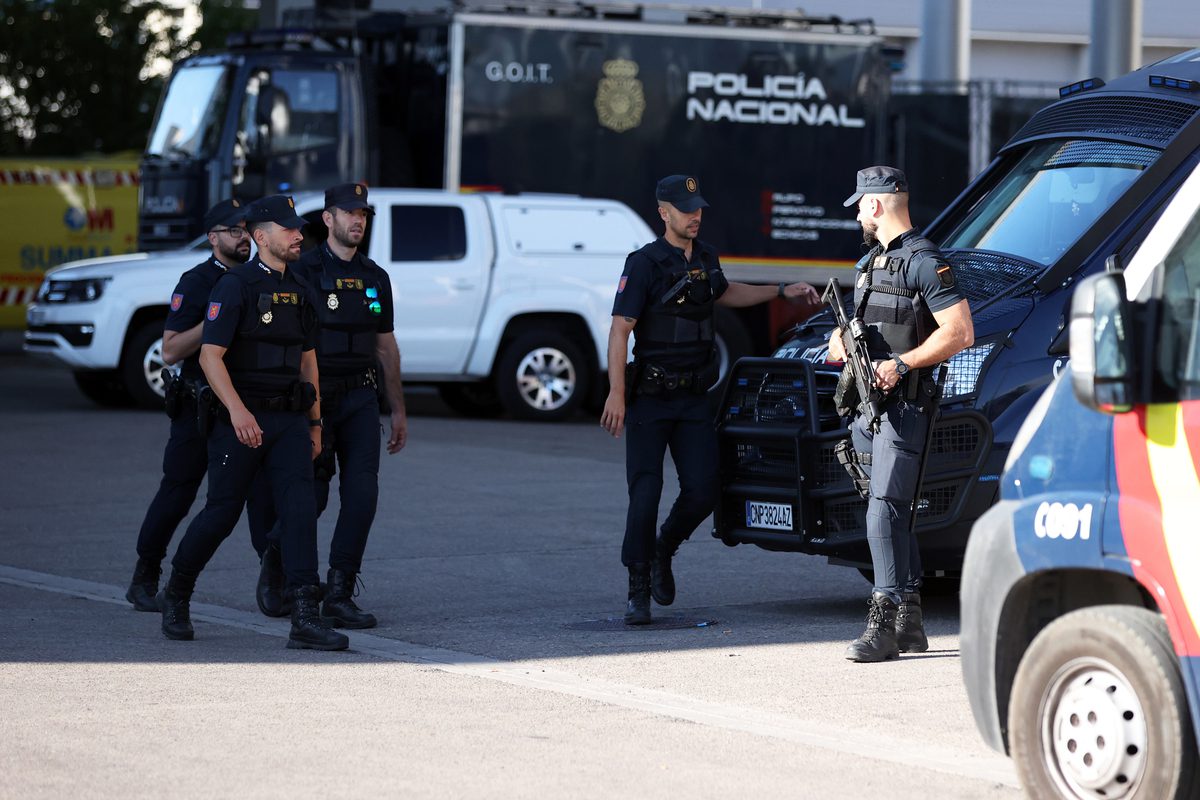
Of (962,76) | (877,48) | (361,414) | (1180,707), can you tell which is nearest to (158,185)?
(877,48)

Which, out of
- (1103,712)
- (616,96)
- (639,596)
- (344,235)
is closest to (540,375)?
(616,96)

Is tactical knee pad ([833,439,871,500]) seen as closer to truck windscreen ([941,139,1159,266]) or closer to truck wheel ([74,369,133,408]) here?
truck windscreen ([941,139,1159,266])

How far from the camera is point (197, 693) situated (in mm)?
6965

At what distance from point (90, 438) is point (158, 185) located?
4513 millimetres

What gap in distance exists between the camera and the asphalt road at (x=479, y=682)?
5785 mm

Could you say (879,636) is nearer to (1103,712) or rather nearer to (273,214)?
(1103,712)

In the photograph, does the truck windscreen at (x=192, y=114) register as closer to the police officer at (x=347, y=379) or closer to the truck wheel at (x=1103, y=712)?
the police officer at (x=347, y=379)

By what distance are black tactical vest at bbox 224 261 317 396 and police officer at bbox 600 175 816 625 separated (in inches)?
51.4

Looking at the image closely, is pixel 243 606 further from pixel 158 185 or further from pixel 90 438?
pixel 158 185

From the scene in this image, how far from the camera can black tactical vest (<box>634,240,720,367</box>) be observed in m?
8.34

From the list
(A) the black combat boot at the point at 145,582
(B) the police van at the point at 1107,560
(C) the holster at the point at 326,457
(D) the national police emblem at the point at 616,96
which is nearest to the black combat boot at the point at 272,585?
(C) the holster at the point at 326,457

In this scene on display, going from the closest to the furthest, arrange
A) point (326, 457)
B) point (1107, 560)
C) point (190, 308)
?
point (1107, 560) → point (326, 457) → point (190, 308)

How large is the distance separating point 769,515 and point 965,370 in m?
1.05

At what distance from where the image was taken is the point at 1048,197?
8.73 meters
